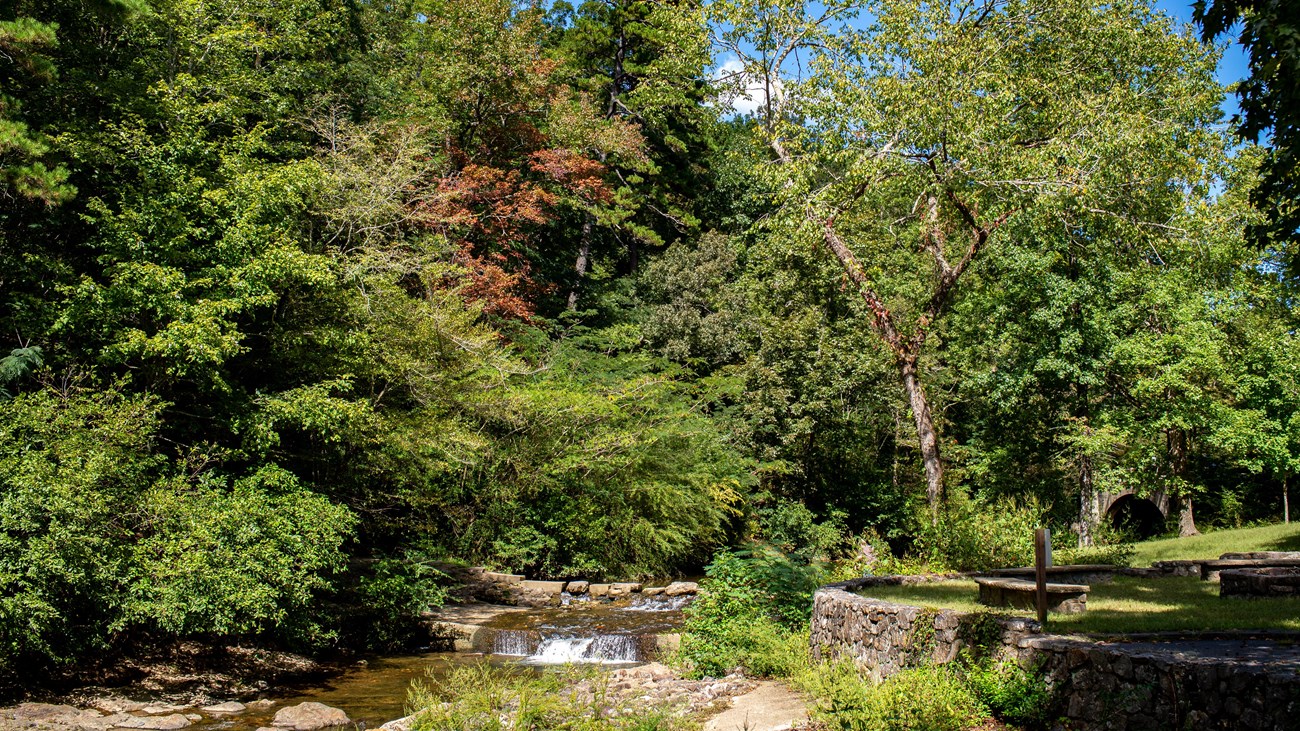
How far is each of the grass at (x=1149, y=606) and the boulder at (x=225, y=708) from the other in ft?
26.2

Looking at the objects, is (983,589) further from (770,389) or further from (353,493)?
(770,389)

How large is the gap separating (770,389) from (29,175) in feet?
55.7

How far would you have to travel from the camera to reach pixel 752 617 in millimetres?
10836

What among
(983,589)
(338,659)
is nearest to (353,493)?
(338,659)

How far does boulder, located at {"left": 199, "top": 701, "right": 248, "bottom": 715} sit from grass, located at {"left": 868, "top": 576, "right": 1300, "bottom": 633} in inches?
315

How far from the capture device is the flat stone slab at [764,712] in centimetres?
747

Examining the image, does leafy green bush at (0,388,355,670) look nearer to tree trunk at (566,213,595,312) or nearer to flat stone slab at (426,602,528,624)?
flat stone slab at (426,602,528,624)

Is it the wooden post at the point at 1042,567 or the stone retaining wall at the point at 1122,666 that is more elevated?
the wooden post at the point at 1042,567

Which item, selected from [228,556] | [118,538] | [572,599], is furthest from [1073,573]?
[118,538]

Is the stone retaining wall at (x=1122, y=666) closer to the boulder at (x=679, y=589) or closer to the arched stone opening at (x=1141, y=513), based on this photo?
the boulder at (x=679, y=589)

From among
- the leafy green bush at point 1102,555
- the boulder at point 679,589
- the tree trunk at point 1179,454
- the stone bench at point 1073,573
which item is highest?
the tree trunk at point 1179,454

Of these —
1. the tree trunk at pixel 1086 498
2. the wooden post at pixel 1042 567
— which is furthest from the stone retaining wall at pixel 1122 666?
the tree trunk at pixel 1086 498

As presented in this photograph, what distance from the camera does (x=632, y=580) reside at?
778 inches

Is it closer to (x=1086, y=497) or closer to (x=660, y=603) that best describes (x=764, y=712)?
(x=660, y=603)
